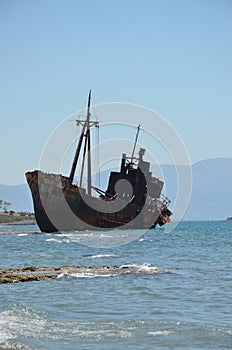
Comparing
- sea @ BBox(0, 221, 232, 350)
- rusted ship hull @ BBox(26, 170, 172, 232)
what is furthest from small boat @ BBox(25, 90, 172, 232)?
sea @ BBox(0, 221, 232, 350)

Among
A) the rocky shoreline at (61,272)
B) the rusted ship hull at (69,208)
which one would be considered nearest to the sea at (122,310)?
the rocky shoreline at (61,272)

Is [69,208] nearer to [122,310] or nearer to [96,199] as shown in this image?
[96,199]

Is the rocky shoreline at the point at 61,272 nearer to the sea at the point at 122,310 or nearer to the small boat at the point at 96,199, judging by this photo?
the sea at the point at 122,310

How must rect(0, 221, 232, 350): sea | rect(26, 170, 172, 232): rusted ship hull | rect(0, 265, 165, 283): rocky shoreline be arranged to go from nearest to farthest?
1. rect(0, 221, 232, 350): sea
2. rect(0, 265, 165, 283): rocky shoreline
3. rect(26, 170, 172, 232): rusted ship hull

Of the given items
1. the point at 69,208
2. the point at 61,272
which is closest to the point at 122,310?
the point at 61,272

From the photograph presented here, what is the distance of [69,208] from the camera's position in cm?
6769

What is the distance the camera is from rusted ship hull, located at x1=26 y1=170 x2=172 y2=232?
66.6 meters

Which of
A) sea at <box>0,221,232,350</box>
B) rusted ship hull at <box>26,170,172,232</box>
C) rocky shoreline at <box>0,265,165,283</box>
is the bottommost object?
sea at <box>0,221,232,350</box>

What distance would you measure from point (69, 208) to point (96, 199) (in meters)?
3.10

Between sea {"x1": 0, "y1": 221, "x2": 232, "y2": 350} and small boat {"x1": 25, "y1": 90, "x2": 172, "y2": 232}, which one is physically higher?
small boat {"x1": 25, "y1": 90, "x2": 172, "y2": 232}

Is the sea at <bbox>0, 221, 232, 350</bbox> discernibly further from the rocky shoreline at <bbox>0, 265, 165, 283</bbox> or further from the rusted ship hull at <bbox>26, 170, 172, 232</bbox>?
the rusted ship hull at <bbox>26, 170, 172, 232</bbox>

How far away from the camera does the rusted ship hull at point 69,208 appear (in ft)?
219

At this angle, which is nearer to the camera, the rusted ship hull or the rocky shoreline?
the rocky shoreline

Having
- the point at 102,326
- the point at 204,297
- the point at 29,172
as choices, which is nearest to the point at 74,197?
the point at 29,172
